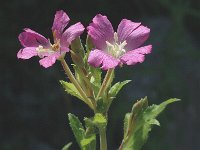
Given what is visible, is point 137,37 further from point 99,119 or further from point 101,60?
point 99,119

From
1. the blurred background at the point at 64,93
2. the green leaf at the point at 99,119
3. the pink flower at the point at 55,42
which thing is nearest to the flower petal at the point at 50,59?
the pink flower at the point at 55,42

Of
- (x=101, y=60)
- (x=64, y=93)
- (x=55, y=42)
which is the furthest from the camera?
(x=64, y=93)

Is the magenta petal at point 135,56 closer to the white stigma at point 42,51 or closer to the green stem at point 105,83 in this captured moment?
the green stem at point 105,83

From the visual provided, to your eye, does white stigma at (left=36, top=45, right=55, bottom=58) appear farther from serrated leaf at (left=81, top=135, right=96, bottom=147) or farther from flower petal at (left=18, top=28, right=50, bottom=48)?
serrated leaf at (left=81, top=135, right=96, bottom=147)

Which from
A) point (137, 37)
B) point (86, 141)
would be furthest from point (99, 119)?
point (137, 37)

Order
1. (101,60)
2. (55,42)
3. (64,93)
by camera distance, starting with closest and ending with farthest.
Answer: (101,60) < (55,42) < (64,93)

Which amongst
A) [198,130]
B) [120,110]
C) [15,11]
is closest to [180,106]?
[198,130]

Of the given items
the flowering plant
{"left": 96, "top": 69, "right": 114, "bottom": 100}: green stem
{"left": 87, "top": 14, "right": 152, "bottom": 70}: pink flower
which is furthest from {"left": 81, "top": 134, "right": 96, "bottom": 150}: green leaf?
{"left": 87, "top": 14, "right": 152, "bottom": 70}: pink flower
